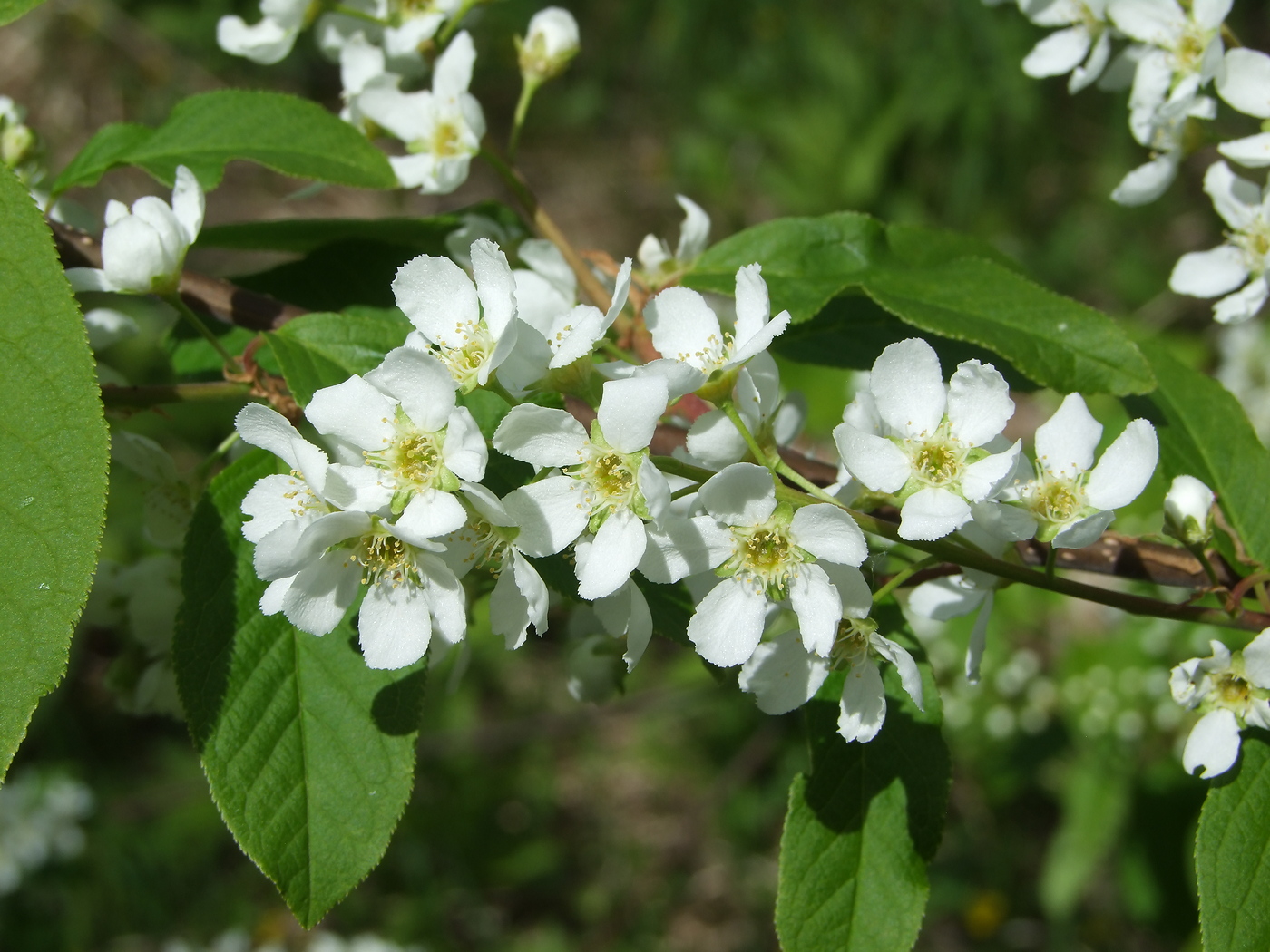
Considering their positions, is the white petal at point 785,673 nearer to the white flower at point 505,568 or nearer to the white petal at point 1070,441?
the white flower at point 505,568

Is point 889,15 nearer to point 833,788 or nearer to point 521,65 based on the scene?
point 521,65

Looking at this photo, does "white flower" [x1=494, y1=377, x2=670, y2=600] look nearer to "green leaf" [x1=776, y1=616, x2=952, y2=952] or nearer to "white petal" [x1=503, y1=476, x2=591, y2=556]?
"white petal" [x1=503, y1=476, x2=591, y2=556]

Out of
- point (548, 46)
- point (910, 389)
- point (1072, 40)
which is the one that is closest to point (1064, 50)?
point (1072, 40)

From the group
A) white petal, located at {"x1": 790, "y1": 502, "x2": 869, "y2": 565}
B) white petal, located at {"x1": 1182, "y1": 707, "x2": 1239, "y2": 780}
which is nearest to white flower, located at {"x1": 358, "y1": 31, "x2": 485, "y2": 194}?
white petal, located at {"x1": 790, "y1": 502, "x2": 869, "y2": 565}

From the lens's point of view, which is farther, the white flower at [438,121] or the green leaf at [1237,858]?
the white flower at [438,121]

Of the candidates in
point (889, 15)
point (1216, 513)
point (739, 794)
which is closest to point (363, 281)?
point (1216, 513)

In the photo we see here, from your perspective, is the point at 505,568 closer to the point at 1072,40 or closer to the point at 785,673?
the point at 785,673

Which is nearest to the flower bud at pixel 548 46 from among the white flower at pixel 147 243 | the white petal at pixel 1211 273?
the white flower at pixel 147 243
